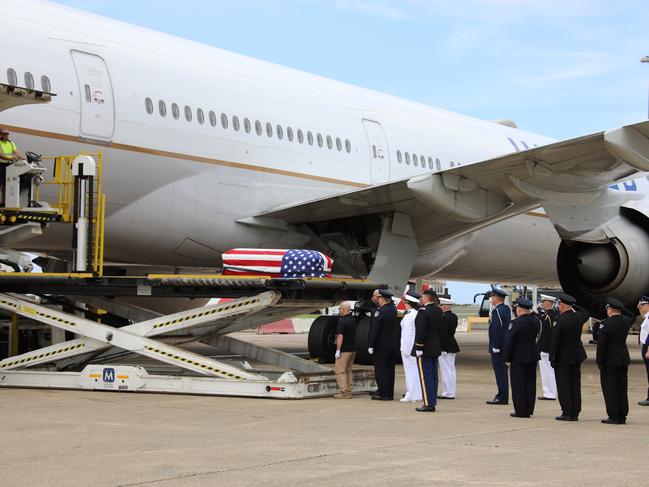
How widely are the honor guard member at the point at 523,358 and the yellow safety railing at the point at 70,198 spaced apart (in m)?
5.02

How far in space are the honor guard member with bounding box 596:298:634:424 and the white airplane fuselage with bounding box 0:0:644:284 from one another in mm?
6563

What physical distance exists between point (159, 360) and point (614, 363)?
5.31 meters

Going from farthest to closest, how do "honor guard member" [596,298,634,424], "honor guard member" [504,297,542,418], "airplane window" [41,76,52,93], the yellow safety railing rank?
1. "airplane window" [41,76,52,93]
2. the yellow safety railing
3. "honor guard member" [504,297,542,418]
4. "honor guard member" [596,298,634,424]

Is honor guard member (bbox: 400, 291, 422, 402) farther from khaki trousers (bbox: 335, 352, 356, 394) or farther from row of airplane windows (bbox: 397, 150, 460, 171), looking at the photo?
row of airplane windows (bbox: 397, 150, 460, 171)

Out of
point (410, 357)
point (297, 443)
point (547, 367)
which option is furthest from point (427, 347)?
point (297, 443)

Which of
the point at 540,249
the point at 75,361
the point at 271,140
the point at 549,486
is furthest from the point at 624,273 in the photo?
the point at 549,486

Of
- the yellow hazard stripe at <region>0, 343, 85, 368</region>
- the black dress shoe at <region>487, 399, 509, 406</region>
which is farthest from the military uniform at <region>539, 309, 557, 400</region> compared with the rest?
the yellow hazard stripe at <region>0, 343, 85, 368</region>

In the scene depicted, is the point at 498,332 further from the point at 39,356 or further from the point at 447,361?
the point at 39,356

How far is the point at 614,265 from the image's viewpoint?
1855 cm

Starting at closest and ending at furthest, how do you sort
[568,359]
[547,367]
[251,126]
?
[568,359], [547,367], [251,126]

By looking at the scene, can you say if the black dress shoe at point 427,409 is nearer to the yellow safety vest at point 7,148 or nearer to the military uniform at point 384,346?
the military uniform at point 384,346

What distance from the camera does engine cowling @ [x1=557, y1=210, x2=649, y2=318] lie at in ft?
60.0

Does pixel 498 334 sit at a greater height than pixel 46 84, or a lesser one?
lesser

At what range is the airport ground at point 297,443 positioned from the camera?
6.92m
